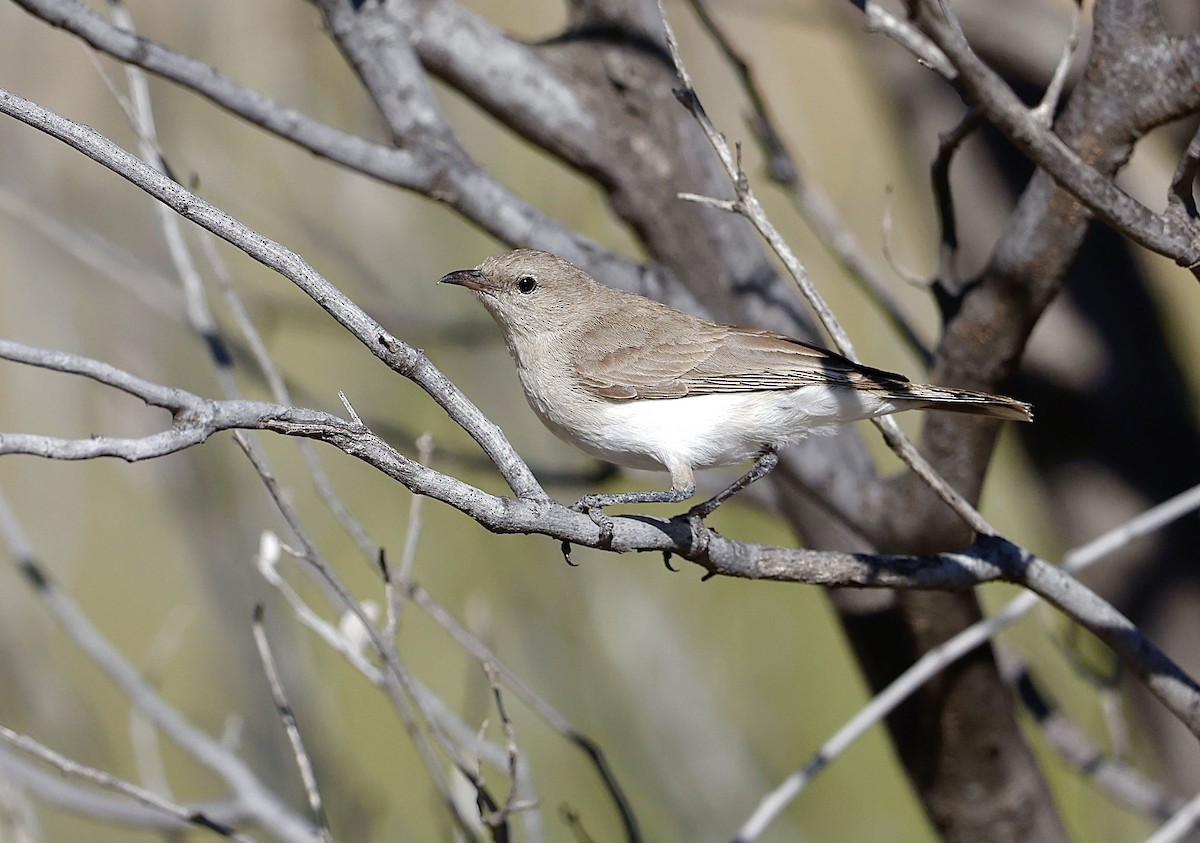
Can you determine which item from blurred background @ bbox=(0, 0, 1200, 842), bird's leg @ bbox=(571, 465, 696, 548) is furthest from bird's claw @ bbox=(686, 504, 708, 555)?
blurred background @ bbox=(0, 0, 1200, 842)

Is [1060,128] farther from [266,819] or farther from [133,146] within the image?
[133,146]

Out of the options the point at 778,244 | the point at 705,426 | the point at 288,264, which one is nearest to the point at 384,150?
the point at 705,426

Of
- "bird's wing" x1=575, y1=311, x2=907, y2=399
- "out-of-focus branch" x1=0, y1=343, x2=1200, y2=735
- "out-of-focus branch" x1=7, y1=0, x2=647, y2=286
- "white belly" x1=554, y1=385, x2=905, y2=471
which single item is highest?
"out-of-focus branch" x1=7, y1=0, x2=647, y2=286

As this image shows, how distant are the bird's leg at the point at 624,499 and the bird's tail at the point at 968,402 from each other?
494mm

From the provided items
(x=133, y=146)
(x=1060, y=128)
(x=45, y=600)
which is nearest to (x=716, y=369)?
(x=1060, y=128)

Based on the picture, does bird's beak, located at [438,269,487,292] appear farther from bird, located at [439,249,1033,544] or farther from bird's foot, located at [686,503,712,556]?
bird's foot, located at [686,503,712,556]

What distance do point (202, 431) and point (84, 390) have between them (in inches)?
119

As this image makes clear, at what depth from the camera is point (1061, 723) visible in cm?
344

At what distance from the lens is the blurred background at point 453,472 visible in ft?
11.6

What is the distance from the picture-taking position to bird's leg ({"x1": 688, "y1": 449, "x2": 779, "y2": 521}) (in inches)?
82.5

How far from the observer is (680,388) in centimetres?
259

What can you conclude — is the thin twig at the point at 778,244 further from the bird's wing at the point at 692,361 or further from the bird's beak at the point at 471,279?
the bird's beak at the point at 471,279

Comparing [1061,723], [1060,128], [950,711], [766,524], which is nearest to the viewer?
[1060,128]

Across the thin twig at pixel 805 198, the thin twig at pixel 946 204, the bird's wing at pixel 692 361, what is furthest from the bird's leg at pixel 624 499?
the thin twig at pixel 805 198
